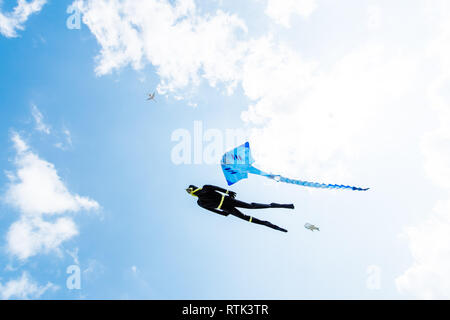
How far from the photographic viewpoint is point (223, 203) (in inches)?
533

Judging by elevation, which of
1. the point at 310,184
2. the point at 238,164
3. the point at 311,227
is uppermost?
the point at 238,164

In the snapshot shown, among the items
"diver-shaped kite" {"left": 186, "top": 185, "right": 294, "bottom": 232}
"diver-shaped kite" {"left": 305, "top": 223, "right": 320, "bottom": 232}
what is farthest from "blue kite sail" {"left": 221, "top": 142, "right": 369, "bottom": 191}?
"diver-shaped kite" {"left": 305, "top": 223, "right": 320, "bottom": 232}

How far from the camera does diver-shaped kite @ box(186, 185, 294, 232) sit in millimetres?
13477

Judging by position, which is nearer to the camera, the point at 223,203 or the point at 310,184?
the point at 310,184

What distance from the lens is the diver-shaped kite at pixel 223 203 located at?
13.5 metres

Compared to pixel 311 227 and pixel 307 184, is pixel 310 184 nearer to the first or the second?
pixel 307 184

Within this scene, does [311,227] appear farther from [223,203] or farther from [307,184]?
[223,203]

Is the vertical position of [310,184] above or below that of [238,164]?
below

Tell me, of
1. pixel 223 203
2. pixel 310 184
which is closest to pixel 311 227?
pixel 310 184

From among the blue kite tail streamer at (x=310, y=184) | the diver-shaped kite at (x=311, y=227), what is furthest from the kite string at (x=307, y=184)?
the diver-shaped kite at (x=311, y=227)

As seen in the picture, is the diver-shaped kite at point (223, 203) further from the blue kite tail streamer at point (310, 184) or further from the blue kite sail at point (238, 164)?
the blue kite tail streamer at point (310, 184)
